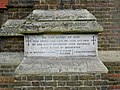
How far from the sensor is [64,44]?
4.46 meters

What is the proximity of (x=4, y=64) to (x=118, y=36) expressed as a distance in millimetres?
2435

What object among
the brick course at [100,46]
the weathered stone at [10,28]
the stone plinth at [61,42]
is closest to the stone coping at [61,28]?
the stone plinth at [61,42]

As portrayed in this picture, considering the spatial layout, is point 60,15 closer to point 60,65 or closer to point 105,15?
point 60,65

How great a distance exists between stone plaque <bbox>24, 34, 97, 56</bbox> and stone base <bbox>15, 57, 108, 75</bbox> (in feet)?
0.33

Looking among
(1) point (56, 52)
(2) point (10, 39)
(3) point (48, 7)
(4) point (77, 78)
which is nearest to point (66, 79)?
(4) point (77, 78)

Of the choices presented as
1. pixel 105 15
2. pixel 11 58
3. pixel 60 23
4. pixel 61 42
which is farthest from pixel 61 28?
pixel 105 15

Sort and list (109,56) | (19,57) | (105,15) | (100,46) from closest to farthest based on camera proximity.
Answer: (19,57) → (109,56) → (100,46) → (105,15)

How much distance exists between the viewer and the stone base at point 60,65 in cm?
426

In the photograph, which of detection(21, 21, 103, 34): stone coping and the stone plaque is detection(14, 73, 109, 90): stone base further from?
detection(21, 21, 103, 34): stone coping

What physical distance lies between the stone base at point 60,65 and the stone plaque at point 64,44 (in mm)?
99

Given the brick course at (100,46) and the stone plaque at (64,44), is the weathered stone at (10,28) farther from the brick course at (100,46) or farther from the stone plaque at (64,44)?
the stone plaque at (64,44)

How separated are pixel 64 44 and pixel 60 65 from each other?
1.21 ft

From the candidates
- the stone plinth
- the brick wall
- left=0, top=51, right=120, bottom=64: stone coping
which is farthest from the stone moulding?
the brick wall

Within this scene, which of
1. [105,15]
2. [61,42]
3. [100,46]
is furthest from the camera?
[105,15]
